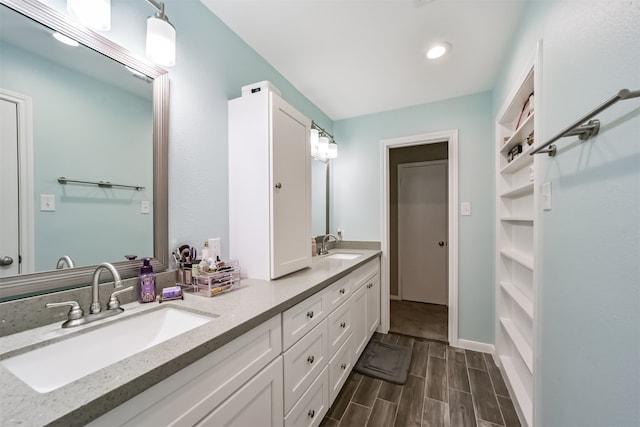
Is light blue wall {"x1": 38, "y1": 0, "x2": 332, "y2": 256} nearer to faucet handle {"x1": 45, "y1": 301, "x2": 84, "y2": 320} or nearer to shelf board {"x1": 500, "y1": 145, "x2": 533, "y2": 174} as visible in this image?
faucet handle {"x1": 45, "y1": 301, "x2": 84, "y2": 320}

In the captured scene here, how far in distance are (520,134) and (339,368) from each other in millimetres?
1969

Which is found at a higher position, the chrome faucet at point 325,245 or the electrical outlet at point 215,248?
the electrical outlet at point 215,248

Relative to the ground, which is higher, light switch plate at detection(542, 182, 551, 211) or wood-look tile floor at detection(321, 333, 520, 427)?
light switch plate at detection(542, 182, 551, 211)

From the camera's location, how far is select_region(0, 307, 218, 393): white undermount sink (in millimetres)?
644

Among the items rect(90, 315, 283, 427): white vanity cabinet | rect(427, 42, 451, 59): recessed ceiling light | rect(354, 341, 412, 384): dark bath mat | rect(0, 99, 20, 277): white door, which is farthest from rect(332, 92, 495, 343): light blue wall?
rect(0, 99, 20, 277): white door

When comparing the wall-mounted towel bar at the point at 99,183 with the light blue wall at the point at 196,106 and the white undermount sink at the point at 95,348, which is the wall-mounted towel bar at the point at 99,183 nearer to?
the light blue wall at the point at 196,106

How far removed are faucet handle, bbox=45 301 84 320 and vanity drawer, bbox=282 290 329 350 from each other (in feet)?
2.32

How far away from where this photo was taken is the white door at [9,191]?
2.43ft

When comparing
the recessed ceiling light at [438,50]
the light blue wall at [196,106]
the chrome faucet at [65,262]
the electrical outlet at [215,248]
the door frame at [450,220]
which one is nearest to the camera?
the chrome faucet at [65,262]

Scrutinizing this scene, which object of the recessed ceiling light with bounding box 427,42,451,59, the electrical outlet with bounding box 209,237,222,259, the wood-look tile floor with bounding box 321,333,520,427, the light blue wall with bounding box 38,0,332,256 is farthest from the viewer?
the recessed ceiling light with bounding box 427,42,451,59

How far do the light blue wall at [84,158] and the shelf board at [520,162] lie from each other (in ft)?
6.57

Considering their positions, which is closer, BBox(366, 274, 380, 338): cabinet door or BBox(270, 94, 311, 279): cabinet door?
BBox(270, 94, 311, 279): cabinet door

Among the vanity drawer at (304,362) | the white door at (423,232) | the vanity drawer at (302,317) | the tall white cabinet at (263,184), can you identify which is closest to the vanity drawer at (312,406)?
the vanity drawer at (304,362)

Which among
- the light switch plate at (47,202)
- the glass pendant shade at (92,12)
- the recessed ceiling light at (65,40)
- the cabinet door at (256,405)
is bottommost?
the cabinet door at (256,405)
